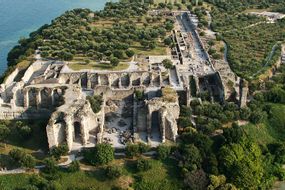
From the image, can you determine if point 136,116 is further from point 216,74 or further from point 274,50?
point 274,50

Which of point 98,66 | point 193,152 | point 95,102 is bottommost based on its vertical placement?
point 193,152

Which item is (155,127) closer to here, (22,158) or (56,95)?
(56,95)

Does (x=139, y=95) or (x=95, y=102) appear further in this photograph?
(x=139, y=95)

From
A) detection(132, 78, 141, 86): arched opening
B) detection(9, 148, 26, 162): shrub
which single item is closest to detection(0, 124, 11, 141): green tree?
detection(9, 148, 26, 162): shrub

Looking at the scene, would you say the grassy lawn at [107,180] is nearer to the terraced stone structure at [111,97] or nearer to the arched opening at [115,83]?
the terraced stone structure at [111,97]

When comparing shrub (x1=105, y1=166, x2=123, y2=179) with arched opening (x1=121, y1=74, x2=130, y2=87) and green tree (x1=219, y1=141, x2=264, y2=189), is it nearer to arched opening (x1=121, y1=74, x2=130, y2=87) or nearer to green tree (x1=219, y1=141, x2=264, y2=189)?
green tree (x1=219, y1=141, x2=264, y2=189)

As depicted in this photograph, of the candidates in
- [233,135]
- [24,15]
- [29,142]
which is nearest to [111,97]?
[29,142]

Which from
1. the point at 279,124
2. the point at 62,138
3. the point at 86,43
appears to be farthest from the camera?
the point at 86,43

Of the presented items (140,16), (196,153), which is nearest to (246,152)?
(196,153)
